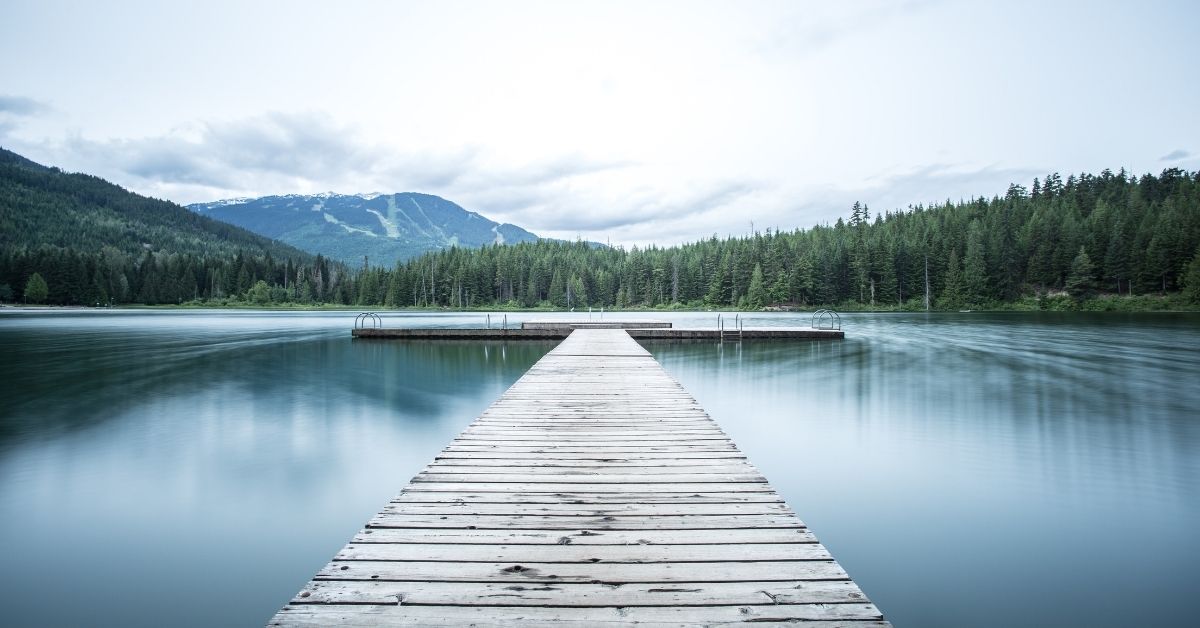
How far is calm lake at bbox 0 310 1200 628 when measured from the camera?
4105mm

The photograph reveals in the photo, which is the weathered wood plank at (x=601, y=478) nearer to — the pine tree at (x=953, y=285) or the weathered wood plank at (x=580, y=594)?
the weathered wood plank at (x=580, y=594)

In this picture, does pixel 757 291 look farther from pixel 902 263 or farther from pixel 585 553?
pixel 585 553

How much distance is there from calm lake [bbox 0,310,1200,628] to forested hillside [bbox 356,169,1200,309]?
5804 cm

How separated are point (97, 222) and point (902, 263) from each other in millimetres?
156240

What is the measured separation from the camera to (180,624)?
3.73m

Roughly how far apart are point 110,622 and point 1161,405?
1507 cm

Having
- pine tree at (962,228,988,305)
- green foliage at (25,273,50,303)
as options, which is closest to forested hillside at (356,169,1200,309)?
pine tree at (962,228,988,305)

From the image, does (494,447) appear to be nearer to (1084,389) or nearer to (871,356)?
(1084,389)

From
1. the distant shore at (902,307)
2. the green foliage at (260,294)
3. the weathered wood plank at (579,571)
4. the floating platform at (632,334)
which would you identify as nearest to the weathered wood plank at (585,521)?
the weathered wood plank at (579,571)

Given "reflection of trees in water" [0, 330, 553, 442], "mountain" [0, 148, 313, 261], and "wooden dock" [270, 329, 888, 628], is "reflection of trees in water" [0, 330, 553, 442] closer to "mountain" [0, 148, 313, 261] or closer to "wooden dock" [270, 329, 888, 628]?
"wooden dock" [270, 329, 888, 628]

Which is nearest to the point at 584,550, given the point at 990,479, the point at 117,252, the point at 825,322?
the point at 990,479

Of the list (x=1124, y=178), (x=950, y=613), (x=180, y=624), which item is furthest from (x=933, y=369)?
(x=1124, y=178)

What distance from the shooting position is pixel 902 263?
70.7 metres

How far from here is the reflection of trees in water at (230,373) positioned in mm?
11172
